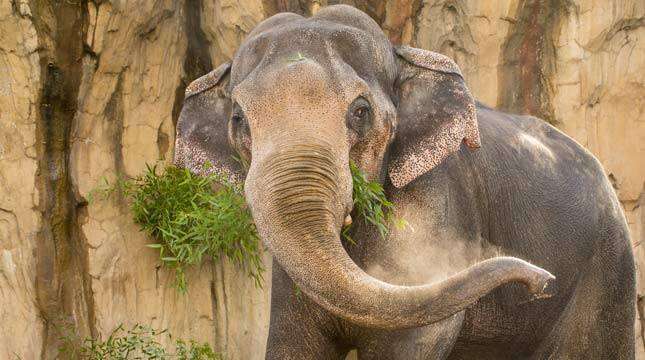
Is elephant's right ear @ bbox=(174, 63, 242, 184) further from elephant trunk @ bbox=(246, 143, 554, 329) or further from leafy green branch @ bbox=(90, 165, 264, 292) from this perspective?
elephant trunk @ bbox=(246, 143, 554, 329)

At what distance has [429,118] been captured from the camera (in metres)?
5.01

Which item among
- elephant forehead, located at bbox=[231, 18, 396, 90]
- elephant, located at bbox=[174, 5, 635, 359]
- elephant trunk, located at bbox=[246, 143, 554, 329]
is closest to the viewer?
elephant trunk, located at bbox=[246, 143, 554, 329]

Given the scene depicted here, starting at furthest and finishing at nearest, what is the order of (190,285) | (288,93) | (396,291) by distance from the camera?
(190,285), (288,93), (396,291)

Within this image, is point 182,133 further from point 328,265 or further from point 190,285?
point 190,285

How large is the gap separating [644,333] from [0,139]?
3.98m

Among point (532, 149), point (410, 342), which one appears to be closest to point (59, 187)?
point (532, 149)

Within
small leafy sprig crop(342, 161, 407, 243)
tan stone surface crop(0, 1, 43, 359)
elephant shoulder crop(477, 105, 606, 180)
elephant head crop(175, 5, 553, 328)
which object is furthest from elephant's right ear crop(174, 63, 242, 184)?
tan stone surface crop(0, 1, 43, 359)

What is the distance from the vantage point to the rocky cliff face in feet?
21.9

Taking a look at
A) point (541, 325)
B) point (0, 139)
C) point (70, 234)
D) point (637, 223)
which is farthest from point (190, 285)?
point (637, 223)

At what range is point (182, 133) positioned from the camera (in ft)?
17.6

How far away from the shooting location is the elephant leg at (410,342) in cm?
492

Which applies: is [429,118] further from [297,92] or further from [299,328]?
[299,328]

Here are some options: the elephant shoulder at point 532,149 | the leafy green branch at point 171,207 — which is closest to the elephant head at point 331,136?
the elephant shoulder at point 532,149

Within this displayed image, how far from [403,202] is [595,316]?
1668 mm
